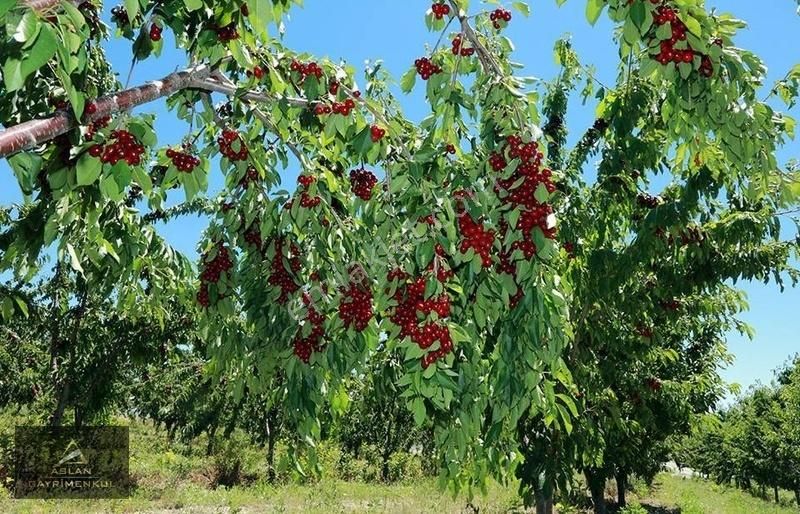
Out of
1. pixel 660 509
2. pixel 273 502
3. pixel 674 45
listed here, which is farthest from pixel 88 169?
pixel 660 509

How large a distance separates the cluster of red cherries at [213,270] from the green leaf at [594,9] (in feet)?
7.10

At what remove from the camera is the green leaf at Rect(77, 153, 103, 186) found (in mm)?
1931

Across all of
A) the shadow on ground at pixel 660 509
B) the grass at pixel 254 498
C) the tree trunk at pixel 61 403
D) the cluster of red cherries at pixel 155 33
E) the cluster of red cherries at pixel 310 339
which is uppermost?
the cluster of red cherries at pixel 155 33

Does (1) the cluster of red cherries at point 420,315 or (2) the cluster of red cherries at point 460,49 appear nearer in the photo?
(1) the cluster of red cherries at point 420,315

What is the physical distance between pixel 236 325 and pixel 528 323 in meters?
1.99

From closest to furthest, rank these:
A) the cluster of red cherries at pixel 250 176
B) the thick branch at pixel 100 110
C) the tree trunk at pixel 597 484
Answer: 1. the thick branch at pixel 100 110
2. the cluster of red cherries at pixel 250 176
3. the tree trunk at pixel 597 484

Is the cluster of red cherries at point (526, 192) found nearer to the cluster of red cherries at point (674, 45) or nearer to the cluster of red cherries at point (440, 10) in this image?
the cluster of red cherries at point (674, 45)

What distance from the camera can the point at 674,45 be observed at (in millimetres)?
1901

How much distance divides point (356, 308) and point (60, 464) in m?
16.4

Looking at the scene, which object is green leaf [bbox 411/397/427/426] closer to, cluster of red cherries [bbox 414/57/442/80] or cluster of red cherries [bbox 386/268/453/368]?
cluster of red cherries [bbox 386/268/453/368]

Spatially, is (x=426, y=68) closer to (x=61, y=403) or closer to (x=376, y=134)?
(x=376, y=134)

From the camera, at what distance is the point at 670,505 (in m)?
23.6

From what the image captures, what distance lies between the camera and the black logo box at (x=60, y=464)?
14914 millimetres

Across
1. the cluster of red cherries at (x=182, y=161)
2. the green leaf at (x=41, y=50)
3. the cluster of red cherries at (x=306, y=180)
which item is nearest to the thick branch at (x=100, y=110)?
the cluster of red cherries at (x=182, y=161)
